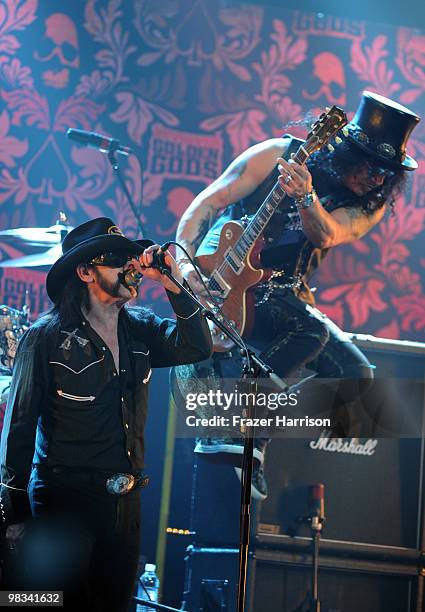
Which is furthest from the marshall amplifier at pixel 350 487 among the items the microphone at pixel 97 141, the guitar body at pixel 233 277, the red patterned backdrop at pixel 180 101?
the microphone at pixel 97 141

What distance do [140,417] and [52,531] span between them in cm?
56

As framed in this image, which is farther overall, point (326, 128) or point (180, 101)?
point (180, 101)

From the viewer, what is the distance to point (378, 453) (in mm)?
4883

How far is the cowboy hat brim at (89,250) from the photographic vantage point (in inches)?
141

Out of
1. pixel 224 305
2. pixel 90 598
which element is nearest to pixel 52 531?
pixel 90 598

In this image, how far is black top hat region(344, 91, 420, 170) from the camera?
14.8 feet

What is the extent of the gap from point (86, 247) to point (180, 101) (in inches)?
94.3

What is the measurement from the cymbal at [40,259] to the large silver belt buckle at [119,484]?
1795 millimetres

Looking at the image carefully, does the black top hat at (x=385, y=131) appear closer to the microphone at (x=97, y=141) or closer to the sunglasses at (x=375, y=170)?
the sunglasses at (x=375, y=170)

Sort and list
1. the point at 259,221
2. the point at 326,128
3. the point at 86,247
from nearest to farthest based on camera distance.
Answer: the point at 86,247, the point at 326,128, the point at 259,221

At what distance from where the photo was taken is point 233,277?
448 centimetres

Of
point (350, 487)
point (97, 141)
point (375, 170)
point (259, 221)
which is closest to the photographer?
point (259, 221)

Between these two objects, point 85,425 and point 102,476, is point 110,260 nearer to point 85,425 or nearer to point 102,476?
point 85,425

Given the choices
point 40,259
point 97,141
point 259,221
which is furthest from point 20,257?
point 259,221
